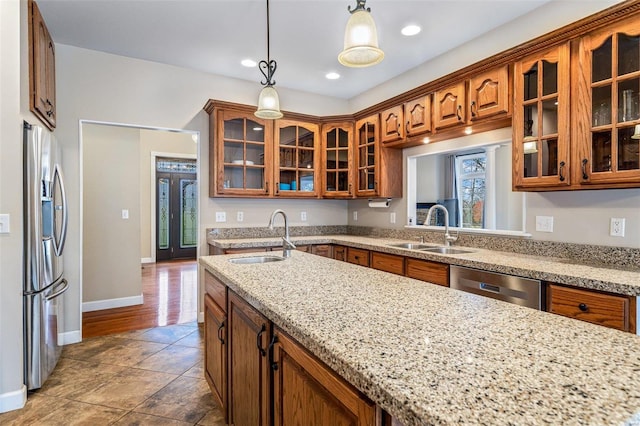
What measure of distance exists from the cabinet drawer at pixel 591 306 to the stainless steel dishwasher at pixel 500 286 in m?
0.07

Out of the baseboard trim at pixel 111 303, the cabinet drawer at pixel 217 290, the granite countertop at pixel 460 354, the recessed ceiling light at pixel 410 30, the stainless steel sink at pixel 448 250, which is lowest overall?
the baseboard trim at pixel 111 303

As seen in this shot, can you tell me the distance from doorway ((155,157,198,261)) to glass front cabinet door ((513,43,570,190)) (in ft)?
22.5

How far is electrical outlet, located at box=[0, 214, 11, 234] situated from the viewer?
207 cm

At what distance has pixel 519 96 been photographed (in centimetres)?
244

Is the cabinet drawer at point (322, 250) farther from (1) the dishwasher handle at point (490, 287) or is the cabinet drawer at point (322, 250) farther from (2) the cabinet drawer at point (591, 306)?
(2) the cabinet drawer at point (591, 306)

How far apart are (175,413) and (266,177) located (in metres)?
2.44

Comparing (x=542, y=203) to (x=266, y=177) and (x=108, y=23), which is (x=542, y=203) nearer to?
(x=266, y=177)

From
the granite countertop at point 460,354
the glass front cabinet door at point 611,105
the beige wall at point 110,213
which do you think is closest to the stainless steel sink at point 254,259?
the granite countertop at point 460,354

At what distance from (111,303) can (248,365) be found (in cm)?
357

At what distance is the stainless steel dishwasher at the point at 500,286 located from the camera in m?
2.02

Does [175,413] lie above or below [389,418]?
below

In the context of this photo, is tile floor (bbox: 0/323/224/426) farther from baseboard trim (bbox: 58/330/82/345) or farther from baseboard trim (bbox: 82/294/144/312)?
baseboard trim (bbox: 82/294/144/312)

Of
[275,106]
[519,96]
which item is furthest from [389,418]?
[519,96]

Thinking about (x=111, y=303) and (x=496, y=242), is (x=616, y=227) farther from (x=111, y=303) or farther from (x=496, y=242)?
(x=111, y=303)
